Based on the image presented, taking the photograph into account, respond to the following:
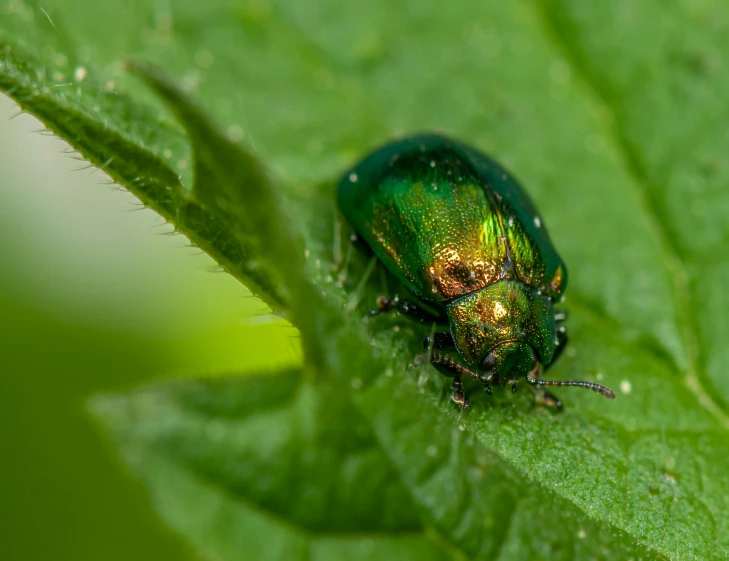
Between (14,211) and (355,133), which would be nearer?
(355,133)

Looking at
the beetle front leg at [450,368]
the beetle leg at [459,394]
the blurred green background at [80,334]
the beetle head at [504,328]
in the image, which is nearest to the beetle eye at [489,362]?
the beetle head at [504,328]

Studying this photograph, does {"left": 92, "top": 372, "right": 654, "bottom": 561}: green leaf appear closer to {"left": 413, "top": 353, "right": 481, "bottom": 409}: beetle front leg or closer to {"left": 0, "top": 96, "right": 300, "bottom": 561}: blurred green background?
{"left": 413, "top": 353, "right": 481, "bottom": 409}: beetle front leg

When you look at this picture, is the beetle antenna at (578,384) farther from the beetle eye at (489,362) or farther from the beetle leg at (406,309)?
the beetle leg at (406,309)

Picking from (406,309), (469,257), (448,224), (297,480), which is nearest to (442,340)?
(406,309)

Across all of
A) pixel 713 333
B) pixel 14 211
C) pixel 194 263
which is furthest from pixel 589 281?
pixel 14 211

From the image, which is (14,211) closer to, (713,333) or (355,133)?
(355,133)

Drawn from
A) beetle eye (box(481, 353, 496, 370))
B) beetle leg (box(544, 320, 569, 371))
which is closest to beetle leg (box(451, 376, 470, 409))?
beetle eye (box(481, 353, 496, 370))
